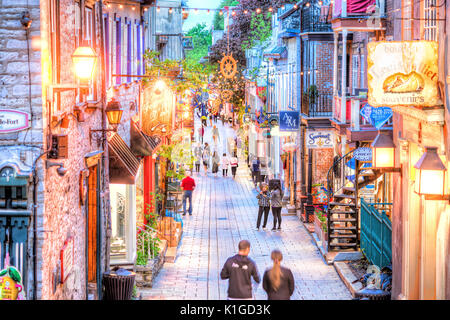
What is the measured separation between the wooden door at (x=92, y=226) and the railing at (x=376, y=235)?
6033 mm

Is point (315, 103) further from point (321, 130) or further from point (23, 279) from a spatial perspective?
point (23, 279)

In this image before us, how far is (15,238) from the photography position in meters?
9.14

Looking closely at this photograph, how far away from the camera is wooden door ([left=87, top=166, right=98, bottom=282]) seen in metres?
13.2

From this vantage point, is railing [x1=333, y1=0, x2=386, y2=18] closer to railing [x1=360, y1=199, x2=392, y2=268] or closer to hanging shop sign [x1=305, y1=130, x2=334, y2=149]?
Answer: hanging shop sign [x1=305, y1=130, x2=334, y2=149]

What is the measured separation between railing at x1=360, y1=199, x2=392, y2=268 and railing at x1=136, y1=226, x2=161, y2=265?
515cm

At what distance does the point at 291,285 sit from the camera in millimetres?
9641

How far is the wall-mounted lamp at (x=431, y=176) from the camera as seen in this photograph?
9375 millimetres

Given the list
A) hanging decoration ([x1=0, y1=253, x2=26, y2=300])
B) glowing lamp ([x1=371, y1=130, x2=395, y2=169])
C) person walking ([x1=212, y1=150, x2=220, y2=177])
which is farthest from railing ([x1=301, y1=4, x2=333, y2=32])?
hanging decoration ([x1=0, y1=253, x2=26, y2=300])

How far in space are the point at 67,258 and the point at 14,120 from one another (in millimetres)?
2445

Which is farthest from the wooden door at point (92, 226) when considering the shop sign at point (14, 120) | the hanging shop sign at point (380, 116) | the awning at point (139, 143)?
the hanging shop sign at point (380, 116)

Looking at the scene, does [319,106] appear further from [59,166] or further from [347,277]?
[59,166]

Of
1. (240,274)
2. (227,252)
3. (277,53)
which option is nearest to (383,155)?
(240,274)

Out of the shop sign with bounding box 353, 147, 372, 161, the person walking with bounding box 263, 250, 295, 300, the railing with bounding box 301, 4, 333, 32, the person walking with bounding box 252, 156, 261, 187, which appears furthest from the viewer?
the person walking with bounding box 252, 156, 261, 187
